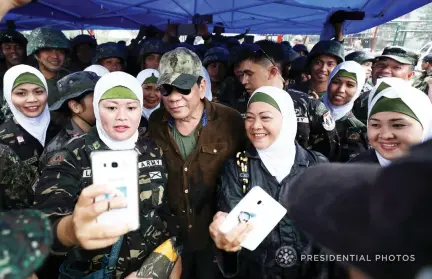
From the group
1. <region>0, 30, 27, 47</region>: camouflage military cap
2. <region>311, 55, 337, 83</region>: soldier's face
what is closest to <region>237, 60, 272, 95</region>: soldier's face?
<region>311, 55, 337, 83</region>: soldier's face

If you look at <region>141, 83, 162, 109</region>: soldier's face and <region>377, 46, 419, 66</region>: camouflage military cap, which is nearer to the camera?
<region>141, 83, 162, 109</region>: soldier's face

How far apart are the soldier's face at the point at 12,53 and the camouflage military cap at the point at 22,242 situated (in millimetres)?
5073

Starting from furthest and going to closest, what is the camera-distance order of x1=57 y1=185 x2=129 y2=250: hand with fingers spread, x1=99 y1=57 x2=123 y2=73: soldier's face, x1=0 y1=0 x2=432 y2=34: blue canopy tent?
x1=0 y1=0 x2=432 y2=34: blue canopy tent < x1=99 y1=57 x2=123 y2=73: soldier's face < x1=57 y1=185 x2=129 y2=250: hand with fingers spread

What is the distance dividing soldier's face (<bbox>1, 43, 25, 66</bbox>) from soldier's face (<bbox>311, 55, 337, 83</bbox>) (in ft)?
13.8

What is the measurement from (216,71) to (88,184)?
362 cm

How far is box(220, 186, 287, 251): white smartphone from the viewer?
151 centimetres

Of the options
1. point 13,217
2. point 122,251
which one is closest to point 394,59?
point 122,251

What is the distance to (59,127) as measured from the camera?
9.44 feet

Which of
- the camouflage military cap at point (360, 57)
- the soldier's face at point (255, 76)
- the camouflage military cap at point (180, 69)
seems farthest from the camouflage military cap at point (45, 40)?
the camouflage military cap at point (360, 57)

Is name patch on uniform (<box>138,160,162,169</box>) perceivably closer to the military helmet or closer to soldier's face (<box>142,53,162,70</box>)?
the military helmet

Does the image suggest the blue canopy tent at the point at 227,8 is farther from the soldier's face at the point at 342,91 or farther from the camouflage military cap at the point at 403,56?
the soldier's face at the point at 342,91

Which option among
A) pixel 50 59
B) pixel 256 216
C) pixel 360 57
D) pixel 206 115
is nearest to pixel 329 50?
pixel 360 57

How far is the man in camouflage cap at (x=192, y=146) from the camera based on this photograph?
2197 millimetres

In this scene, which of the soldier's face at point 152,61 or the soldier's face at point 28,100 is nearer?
the soldier's face at point 28,100
